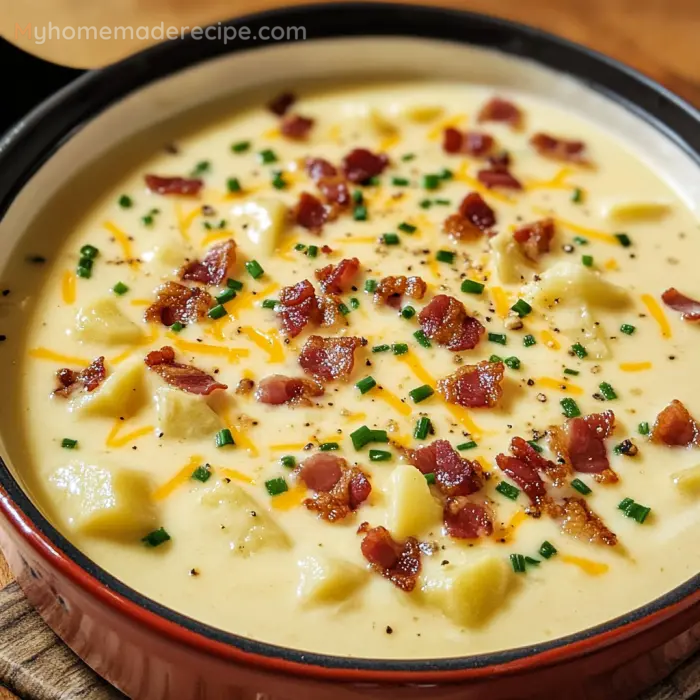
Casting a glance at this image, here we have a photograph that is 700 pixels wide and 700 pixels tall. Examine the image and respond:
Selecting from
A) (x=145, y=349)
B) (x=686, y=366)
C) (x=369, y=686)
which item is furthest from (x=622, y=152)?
(x=369, y=686)

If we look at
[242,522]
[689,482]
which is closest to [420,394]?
[242,522]

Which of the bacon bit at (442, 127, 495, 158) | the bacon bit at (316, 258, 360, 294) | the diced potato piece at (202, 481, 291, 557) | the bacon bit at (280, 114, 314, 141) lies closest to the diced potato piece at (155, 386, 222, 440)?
the diced potato piece at (202, 481, 291, 557)

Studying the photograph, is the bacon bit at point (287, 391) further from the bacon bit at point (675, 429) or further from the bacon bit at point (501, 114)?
the bacon bit at point (501, 114)

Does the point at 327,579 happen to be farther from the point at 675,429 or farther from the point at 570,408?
the point at 675,429

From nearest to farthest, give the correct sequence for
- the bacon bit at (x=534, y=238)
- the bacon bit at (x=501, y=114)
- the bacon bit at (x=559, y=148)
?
the bacon bit at (x=534, y=238) < the bacon bit at (x=559, y=148) < the bacon bit at (x=501, y=114)

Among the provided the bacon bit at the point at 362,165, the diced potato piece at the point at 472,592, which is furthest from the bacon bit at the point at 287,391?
the bacon bit at the point at 362,165

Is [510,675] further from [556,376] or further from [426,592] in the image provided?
[556,376]
